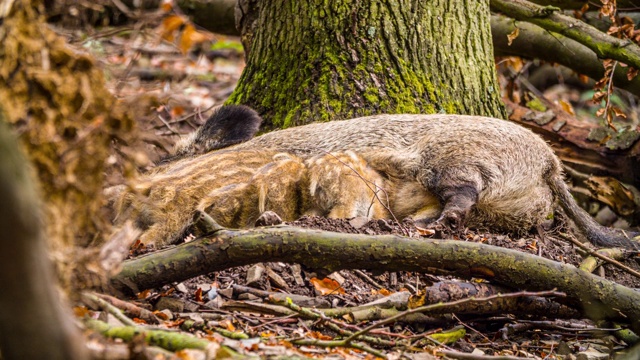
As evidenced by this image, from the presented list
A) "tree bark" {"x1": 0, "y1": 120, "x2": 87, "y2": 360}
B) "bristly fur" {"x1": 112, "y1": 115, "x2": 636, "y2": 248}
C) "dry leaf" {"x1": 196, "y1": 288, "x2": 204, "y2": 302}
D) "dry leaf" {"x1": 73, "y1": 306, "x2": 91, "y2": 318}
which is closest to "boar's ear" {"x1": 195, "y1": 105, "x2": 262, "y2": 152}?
"bristly fur" {"x1": 112, "y1": 115, "x2": 636, "y2": 248}

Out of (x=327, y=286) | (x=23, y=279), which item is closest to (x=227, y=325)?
(x=327, y=286)

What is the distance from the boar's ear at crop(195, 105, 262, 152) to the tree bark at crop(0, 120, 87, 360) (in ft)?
15.6

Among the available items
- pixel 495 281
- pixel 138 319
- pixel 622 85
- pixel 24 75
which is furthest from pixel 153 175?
pixel 622 85

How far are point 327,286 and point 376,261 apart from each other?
71cm

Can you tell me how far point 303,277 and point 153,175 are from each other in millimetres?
1881

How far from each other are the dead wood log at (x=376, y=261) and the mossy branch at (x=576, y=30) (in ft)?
12.8

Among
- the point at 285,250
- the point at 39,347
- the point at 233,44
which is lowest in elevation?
the point at 233,44

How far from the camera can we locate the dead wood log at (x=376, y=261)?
356 centimetres

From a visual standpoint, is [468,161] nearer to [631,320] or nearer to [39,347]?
[631,320]

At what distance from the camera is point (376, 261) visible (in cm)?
370

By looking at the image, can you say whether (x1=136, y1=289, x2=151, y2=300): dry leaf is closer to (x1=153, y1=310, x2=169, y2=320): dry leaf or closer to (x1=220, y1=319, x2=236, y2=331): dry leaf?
(x1=153, y1=310, x2=169, y2=320): dry leaf

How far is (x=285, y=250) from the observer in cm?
359

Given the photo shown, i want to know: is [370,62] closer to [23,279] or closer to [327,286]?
[327,286]

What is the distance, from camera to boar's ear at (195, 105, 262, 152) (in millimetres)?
6555
